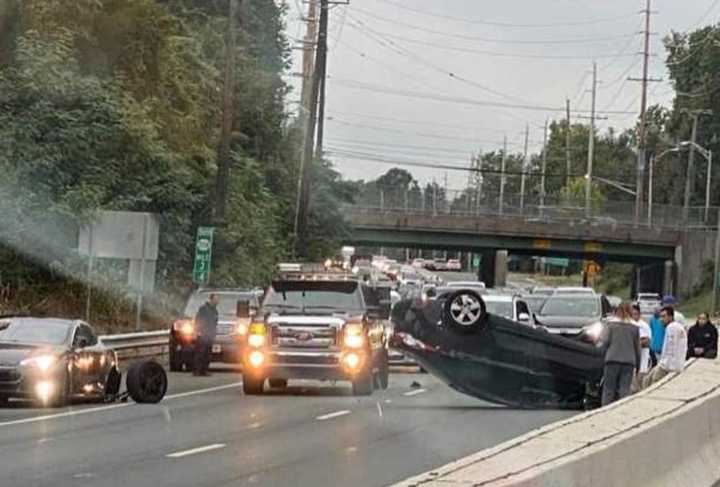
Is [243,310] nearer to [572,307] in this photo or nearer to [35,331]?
[35,331]

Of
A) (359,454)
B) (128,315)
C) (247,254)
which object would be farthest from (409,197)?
(359,454)

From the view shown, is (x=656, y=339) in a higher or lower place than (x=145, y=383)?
higher

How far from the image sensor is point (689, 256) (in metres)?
89.2

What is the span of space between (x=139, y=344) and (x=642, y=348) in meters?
13.2

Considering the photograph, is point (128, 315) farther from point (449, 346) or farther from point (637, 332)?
point (637, 332)

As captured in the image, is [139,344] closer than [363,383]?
No

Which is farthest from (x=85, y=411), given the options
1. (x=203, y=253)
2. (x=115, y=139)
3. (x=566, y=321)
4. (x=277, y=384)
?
(x=115, y=139)

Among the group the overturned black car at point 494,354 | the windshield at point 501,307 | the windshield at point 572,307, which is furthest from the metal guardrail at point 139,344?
the overturned black car at point 494,354

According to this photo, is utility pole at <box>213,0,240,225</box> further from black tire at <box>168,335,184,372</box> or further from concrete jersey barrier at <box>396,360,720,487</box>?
concrete jersey barrier at <box>396,360,720,487</box>

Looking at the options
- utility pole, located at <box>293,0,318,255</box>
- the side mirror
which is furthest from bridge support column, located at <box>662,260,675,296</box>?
the side mirror

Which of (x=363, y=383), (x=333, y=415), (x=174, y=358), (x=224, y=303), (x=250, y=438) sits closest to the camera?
(x=250, y=438)

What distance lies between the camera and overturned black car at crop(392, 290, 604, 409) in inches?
890

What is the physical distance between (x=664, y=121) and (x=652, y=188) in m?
6.19

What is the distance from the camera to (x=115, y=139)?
37438 mm
